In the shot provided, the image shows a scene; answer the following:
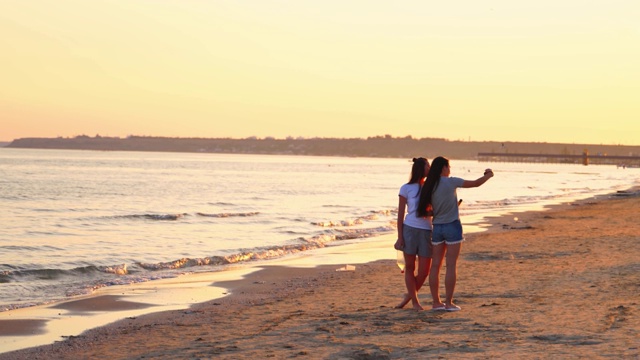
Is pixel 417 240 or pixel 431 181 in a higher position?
pixel 431 181

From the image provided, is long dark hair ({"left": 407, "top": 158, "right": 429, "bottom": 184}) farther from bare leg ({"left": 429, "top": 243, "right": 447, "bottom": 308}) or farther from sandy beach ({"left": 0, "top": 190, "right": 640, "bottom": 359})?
sandy beach ({"left": 0, "top": 190, "right": 640, "bottom": 359})

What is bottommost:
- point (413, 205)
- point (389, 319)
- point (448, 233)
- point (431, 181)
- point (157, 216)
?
point (157, 216)

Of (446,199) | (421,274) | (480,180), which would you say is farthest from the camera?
(421,274)

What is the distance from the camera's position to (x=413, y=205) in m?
10.7

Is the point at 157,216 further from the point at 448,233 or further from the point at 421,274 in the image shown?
the point at 448,233

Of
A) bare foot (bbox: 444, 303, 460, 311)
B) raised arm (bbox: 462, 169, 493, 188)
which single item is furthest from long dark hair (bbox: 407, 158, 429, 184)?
bare foot (bbox: 444, 303, 460, 311)

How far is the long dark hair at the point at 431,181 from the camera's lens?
34.2ft

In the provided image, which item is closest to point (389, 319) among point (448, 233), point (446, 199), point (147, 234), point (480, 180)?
point (448, 233)

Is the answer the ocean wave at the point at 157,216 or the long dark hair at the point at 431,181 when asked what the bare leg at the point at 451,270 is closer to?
the long dark hair at the point at 431,181

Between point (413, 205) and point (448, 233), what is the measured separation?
534 mm

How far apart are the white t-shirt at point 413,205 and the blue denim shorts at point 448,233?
0.19 m

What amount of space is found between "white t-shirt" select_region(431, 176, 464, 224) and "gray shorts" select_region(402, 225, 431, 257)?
38 centimetres

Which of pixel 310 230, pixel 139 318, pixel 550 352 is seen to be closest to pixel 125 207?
pixel 310 230

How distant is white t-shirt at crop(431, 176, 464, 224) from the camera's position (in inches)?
408
